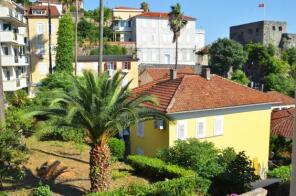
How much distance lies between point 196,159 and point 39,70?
41011 mm

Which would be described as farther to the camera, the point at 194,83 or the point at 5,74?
the point at 5,74

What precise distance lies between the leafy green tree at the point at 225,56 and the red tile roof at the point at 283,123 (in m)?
34.0

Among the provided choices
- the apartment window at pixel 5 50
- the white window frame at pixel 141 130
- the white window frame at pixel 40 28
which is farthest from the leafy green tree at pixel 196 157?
the white window frame at pixel 40 28

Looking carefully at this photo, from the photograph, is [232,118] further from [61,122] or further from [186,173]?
[61,122]

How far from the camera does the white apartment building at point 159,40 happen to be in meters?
72.6

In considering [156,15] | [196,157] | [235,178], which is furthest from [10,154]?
[156,15]

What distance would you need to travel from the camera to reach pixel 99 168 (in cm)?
1541

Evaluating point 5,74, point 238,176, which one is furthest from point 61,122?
point 5,74

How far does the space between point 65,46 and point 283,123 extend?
30046 mm

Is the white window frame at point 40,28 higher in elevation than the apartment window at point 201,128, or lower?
higher

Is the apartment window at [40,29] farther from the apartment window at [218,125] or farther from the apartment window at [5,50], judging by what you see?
the apartment window at [218,125]

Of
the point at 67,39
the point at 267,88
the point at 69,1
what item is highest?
the point at 69,1

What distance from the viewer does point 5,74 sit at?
42.6 metres

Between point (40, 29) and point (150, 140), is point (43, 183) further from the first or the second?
point (40, 29)
